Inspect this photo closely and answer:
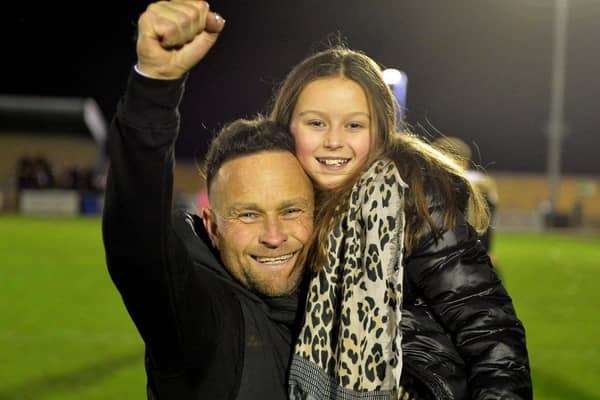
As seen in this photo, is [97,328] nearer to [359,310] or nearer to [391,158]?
[391,158]

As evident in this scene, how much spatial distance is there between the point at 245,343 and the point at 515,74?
135 ft

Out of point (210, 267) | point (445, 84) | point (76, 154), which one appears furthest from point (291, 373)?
point (76, 154)

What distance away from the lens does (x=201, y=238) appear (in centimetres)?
285

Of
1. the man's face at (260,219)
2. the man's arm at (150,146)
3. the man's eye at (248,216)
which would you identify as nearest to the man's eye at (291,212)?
the man's face at (260,219)

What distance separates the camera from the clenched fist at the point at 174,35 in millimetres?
1684

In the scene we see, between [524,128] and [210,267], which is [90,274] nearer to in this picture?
[210,267]

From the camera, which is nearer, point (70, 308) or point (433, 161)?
point (433, 161)

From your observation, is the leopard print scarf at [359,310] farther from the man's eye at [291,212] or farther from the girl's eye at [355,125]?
the girl's eye at [355,125]

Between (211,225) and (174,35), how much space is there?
1.16 meters

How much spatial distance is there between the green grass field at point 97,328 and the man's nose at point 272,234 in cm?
291

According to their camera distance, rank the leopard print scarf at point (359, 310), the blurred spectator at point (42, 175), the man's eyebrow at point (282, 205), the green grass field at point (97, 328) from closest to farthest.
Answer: the leopard print scarf at point (359, 310) < the man's eyebrow at point (282, 205) < the green grass field at point (97, 328) < the blurred spectator at point (42, 175)

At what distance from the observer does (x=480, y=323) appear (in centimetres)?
261

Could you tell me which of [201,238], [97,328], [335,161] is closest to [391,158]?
[335,161]

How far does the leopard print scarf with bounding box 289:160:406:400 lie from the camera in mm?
2473
